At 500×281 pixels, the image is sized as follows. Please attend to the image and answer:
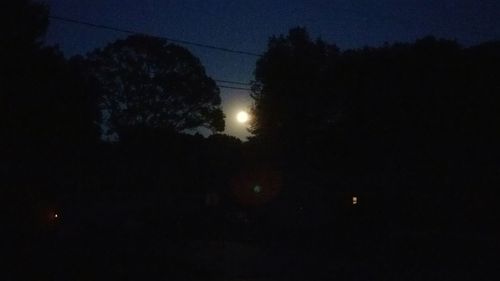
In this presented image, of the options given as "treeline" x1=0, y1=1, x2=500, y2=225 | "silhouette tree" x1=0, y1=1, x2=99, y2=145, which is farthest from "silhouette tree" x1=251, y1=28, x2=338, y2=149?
"silhouette tree" x1=0, y1=1, x2=99, y2=145

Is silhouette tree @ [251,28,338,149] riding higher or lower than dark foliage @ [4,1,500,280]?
higher

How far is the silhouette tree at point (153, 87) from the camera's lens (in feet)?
200

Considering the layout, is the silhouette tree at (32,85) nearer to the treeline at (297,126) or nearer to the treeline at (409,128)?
the treeline at (297,126)

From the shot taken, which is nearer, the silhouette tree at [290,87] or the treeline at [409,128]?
the treeline at [409,128]

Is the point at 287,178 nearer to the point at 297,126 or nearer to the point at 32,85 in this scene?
the point at 297,126

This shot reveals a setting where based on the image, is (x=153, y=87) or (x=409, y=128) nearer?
(x=409, y=128)

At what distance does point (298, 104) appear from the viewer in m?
49.3

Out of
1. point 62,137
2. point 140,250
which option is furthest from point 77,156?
point 140,250

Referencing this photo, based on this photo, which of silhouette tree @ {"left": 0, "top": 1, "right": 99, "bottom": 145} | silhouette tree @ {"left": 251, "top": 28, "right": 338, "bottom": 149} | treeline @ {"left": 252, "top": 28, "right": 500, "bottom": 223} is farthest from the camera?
silhouette tree @ {"left": 251, "top": 28, "right": 338, "bottom": 149}

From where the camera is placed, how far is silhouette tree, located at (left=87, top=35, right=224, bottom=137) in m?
61.0

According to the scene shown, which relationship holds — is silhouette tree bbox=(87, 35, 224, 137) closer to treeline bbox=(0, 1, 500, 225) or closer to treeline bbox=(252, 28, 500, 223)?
treeline bbox=(0, 1, 500, 225)

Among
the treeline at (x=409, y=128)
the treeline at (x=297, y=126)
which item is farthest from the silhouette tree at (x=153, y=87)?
the treeline at (x=409, y=128)

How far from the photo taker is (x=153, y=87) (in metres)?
61.9

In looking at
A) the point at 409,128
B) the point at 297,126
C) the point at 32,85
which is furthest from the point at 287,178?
the point at 32,85
